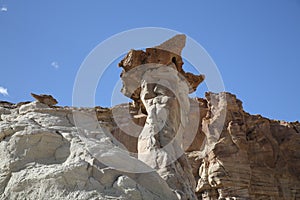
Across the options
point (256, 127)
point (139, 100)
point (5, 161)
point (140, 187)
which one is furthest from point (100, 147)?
point (256, 127)

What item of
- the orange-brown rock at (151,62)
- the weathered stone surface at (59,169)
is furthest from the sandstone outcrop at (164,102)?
the weathered stone surface at (59,169)

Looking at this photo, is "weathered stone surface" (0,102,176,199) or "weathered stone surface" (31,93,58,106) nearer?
"weathered stone surface" (0,102,176,199)

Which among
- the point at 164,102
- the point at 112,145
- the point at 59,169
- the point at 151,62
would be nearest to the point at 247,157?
the point at 151,62

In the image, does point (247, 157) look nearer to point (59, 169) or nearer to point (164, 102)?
point (164, 102)

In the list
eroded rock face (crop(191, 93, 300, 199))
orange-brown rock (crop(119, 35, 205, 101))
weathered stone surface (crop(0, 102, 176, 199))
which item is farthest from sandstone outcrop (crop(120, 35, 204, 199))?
eroded rock face (crop(191, 93, 300, 199))

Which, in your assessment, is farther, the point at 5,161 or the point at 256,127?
the point at 256,127

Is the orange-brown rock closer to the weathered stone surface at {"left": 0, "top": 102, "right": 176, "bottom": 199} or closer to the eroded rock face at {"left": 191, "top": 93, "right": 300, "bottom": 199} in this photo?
the weathered stone surface at {"left": 0, "top": 102, "right": 176, "bottom": 199}

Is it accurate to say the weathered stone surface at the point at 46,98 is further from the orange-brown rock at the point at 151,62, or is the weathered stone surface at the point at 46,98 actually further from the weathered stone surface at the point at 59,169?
the weathered stone surface at the point at 59,169

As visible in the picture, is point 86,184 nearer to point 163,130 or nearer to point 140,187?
point 140,187

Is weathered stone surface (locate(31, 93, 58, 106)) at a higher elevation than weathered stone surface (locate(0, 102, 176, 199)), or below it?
higher

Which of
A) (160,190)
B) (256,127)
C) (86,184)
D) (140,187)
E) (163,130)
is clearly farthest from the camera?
(256,127)

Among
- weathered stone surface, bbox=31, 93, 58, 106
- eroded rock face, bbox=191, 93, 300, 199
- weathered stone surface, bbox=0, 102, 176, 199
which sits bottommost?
weathered stone surface, bbox=0, 102, 176, 199

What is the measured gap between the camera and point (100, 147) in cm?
426

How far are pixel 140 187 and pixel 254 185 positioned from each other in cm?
2130
